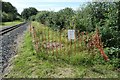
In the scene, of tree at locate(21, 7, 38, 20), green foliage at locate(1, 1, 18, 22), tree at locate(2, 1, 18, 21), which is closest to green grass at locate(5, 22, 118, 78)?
green foliage at locate(1, 1, 18, 22)

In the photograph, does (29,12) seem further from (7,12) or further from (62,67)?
(62,67)

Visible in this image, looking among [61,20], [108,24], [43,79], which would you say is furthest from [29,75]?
[61,20]

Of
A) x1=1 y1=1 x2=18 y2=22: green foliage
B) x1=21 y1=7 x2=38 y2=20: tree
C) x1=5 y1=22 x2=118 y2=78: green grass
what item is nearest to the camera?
x1=5 y1=22 x2=118 y2=78: green grass

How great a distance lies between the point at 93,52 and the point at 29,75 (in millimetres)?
2319

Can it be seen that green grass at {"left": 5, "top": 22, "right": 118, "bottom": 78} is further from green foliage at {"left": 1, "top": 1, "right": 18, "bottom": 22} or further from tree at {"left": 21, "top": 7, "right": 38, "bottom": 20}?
tree at {"left": 21, "top": 7, "right": 38, "bottom": 20}

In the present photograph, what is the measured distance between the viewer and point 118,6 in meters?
8.29

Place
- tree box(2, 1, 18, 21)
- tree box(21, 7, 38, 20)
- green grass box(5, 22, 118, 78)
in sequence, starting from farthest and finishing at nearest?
tree box(21, 7, 38, 20) → tree box(2, 1, 18, 21) → green grass box(5, 22, 118, 78)

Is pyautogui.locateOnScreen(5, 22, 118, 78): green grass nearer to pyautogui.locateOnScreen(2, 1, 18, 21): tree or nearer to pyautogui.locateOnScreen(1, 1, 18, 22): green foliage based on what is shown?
pyautogui.locateOnScreen(1, 1, 18, 22): green foliage

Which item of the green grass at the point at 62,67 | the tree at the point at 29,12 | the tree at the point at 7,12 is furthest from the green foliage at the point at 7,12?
the green grass at the point at 62,67

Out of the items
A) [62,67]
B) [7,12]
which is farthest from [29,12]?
[62,67]

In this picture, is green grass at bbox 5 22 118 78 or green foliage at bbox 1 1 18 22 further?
green foliage at bbox 1 1 18 22

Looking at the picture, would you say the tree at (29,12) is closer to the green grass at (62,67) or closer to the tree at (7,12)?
the tree at (7,12)

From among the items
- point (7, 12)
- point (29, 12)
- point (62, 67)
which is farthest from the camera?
point (29, 12)

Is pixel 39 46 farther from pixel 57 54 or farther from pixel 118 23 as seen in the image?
pixel 118 23
